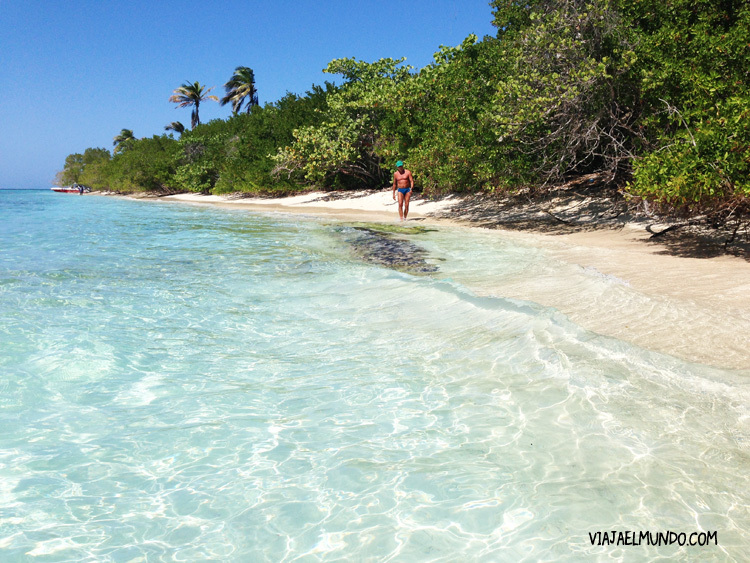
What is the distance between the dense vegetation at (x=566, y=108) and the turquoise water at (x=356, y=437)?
4.44m

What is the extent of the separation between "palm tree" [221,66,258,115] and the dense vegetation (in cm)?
2954

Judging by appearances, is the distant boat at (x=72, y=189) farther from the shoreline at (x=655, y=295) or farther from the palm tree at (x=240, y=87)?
the shoreline at (x=655, y=295)

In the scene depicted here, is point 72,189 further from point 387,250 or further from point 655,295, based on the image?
point 655,295

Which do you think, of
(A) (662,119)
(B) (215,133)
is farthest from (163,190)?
(A) (662,119)

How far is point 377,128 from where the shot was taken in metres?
23.7

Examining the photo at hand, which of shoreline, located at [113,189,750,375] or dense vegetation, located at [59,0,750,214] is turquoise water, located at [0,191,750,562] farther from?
dense vegetation, located at [59,0,750,214]

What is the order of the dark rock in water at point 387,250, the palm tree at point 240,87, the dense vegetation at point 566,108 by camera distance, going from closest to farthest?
1. the dense vegetation at point 566,108
2. the dark rock in water at point 387,250
3. the palm tree at point 240,87

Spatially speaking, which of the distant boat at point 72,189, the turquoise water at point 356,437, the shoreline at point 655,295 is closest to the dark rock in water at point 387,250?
the shoreline at point 655,295

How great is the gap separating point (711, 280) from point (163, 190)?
171ft

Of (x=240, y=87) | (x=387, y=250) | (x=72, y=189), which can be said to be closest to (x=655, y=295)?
(x=387, y=250)

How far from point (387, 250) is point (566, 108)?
519 cm

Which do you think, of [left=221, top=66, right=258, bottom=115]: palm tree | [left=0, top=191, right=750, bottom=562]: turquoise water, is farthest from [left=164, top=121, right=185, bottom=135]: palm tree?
[left=0, top=191, right=750, bottom=562]: turquoise water

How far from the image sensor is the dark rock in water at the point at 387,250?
834cm

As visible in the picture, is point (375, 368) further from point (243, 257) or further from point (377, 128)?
point (377, 128)
